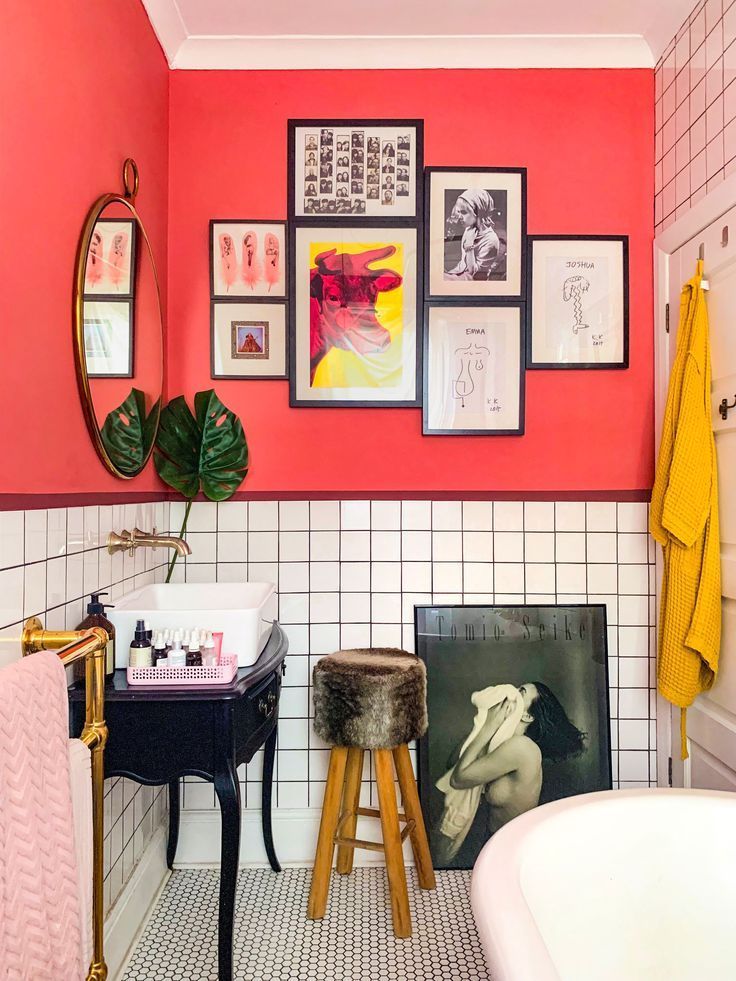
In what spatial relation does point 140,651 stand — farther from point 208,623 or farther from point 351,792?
point 351,792

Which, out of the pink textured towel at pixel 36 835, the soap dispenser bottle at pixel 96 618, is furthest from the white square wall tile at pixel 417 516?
the pink textured towel at pixel 36 835

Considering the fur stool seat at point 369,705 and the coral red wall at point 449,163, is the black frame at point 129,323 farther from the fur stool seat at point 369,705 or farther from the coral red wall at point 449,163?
the fur stool seat at point 369,705

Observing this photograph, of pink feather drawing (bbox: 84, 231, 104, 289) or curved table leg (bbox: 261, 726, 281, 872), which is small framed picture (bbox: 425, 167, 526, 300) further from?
curved table leg (bbox: 261, 726, 281, 872)

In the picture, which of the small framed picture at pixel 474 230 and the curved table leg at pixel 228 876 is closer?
the curved table leg at pixel 228 876

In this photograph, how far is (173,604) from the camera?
216 centimetres

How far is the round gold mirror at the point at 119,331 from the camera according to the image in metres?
1.67

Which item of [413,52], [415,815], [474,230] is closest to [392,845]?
[415,815]

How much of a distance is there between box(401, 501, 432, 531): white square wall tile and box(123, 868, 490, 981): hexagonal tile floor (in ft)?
3.74

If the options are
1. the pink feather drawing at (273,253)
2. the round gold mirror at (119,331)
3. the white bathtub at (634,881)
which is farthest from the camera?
A: the pink feather drawing at (273,253)

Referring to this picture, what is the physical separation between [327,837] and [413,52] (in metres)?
2.57

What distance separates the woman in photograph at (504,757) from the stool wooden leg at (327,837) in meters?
0.42

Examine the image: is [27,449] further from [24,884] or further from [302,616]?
[302,616]

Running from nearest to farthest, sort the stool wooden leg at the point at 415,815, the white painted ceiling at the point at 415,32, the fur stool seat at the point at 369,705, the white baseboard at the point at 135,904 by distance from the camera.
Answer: the white baseboard at the point at 135,904
the fur stool seat at the point at 369,705
the stool wooden leg at the point at 415,815
the white painted ceiling at the point at 415,32

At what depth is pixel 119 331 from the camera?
1.86 meters
